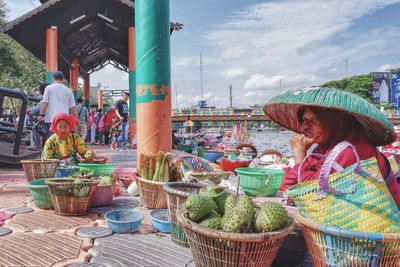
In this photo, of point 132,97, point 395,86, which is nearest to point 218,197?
point 132,97

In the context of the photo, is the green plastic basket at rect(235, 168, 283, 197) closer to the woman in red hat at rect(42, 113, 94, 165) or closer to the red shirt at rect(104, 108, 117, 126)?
the woman in red hat at rect(42, 113, 94, 165)

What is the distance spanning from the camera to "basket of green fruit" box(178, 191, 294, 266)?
5.04 ft

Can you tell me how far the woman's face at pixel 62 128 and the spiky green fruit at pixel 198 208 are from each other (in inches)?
112

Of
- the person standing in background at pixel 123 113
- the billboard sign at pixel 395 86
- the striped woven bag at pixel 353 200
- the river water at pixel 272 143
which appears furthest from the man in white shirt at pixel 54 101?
the billboard sign at pixel 395 86

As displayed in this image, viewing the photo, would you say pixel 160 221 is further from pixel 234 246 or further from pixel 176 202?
pixel 234 246

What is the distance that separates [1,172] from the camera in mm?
5637

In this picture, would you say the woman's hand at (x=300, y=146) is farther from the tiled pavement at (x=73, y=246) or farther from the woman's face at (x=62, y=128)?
the woman's face at (x=62, y=128)

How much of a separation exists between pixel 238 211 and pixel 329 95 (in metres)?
0.85

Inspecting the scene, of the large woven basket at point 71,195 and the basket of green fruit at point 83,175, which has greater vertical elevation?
the basket of green fruit at point 83,175

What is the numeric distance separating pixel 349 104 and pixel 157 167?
1908 mm

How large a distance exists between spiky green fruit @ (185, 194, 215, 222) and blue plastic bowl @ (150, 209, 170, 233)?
2.79 feet

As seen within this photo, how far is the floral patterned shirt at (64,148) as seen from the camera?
4125 millimetres

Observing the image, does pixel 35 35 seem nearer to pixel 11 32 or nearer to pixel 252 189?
pixel 11 32

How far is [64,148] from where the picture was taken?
13.8 feet
